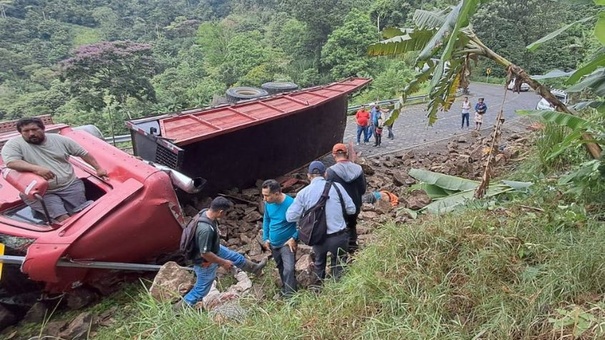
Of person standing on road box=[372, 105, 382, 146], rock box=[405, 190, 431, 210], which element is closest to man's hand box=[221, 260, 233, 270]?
rock box=[405, 190, 431, 210]

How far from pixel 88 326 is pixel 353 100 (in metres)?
21.7

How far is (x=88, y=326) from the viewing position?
370cm

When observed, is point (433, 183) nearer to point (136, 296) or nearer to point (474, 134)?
point (136, 296)

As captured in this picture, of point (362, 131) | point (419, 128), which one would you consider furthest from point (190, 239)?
point (419, 128)

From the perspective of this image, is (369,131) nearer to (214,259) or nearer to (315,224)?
(315,224)

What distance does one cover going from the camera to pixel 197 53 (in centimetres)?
3438

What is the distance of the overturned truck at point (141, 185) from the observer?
392cm

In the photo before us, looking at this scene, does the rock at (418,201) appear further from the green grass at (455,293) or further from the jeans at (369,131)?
the jeans at (369,131)

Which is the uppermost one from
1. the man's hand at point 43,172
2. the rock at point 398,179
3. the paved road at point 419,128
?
the man's hand at point 43,172

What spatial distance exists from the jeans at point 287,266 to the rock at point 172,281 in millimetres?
871

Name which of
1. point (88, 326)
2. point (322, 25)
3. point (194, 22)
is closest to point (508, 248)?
point (88, 326)

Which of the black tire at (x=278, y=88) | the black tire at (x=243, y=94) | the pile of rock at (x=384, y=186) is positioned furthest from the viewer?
the black tire at (x=278, y=88)

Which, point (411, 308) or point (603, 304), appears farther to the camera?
point (411, 308)

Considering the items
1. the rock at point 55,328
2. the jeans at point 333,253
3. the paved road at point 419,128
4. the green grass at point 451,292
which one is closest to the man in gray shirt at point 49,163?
the rock at point 55,328
